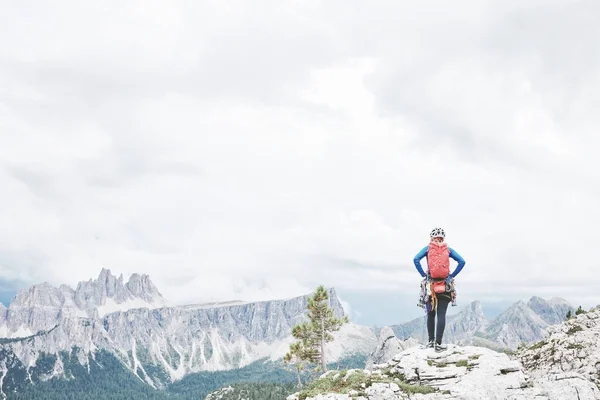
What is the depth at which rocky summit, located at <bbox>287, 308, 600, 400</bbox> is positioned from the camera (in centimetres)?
1958

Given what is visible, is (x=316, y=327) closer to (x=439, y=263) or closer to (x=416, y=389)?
(x=416, y=389)

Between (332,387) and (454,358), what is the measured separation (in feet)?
22.0

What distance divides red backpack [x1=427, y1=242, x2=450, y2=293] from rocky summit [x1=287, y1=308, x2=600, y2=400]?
3997 mm

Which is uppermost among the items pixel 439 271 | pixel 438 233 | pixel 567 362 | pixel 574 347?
pixel 438 233

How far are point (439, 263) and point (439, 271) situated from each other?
41 centimetres

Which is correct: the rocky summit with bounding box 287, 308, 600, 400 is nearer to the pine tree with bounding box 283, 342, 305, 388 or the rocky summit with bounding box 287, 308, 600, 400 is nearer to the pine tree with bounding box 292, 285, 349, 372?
the pine tree with bounding box 292, 285, 349, 372

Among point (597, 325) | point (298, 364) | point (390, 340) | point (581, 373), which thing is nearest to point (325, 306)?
point (298, 364)

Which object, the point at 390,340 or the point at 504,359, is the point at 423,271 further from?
the point at 390,340

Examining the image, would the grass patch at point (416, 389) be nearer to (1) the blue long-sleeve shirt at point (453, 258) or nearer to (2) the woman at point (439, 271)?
(2) the woman at point (439, 271)

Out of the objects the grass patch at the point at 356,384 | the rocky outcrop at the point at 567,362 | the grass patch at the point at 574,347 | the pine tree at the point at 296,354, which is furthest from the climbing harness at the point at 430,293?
the pine tree at the point at 296,354

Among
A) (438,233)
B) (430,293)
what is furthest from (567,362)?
(438,233)

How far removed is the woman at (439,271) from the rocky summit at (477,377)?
1927 mm

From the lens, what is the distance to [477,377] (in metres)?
20.6

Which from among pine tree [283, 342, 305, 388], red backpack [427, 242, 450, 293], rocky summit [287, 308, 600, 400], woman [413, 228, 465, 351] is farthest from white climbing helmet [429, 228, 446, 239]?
pine tree [283, 342, 305, 388]
